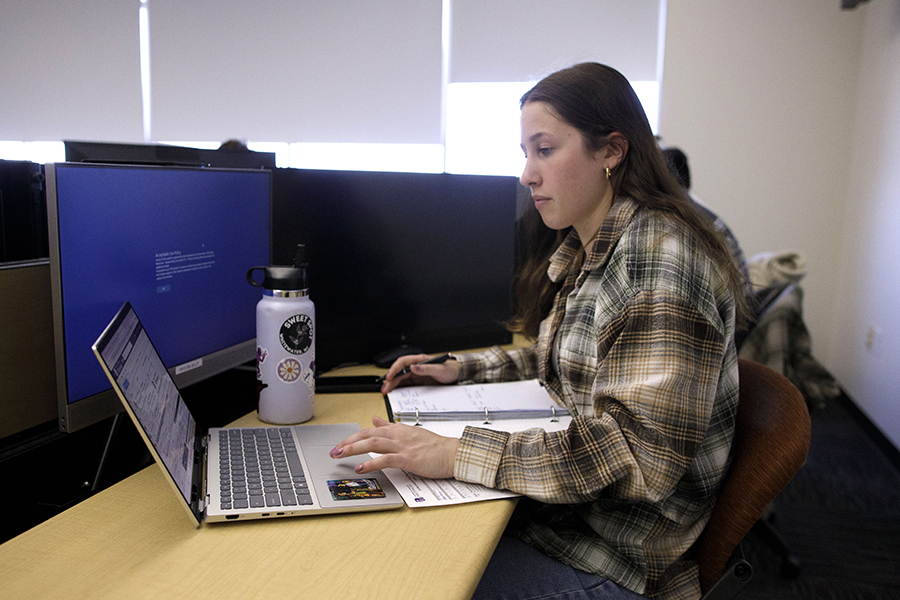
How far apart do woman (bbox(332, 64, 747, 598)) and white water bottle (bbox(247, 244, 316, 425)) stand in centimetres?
19

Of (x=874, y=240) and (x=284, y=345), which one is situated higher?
(x=874, y=240)

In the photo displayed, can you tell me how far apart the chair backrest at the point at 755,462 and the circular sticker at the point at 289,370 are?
2.25 feet

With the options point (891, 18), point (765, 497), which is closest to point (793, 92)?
point (891, 18)

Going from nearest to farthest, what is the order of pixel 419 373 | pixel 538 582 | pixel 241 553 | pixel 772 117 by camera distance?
pixel 241 553
pixel 538 582
pixel 419 373
pixel 772 117

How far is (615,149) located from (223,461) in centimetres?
80

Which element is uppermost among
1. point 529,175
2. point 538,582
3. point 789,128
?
point 789,128

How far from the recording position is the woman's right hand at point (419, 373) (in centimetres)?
129

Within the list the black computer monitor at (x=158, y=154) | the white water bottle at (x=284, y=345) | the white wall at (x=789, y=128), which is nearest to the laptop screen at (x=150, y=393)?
the white water bottle at (x=284, y=345)

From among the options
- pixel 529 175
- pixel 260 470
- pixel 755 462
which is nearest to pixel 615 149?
pixel 529 175

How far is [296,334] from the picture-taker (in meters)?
1.04

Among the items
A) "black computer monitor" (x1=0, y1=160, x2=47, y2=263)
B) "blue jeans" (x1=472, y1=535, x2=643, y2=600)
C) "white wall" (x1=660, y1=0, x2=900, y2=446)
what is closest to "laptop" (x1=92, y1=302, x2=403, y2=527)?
"blue jeans" (x1=472, y1=535, x2=643, y2=600)

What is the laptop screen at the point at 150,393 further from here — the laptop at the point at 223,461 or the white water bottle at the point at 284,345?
the white water bottle at the point at 284,345

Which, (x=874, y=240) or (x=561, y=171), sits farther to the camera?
(x=874, y=240)

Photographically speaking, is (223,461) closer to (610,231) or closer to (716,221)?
(610,231)
